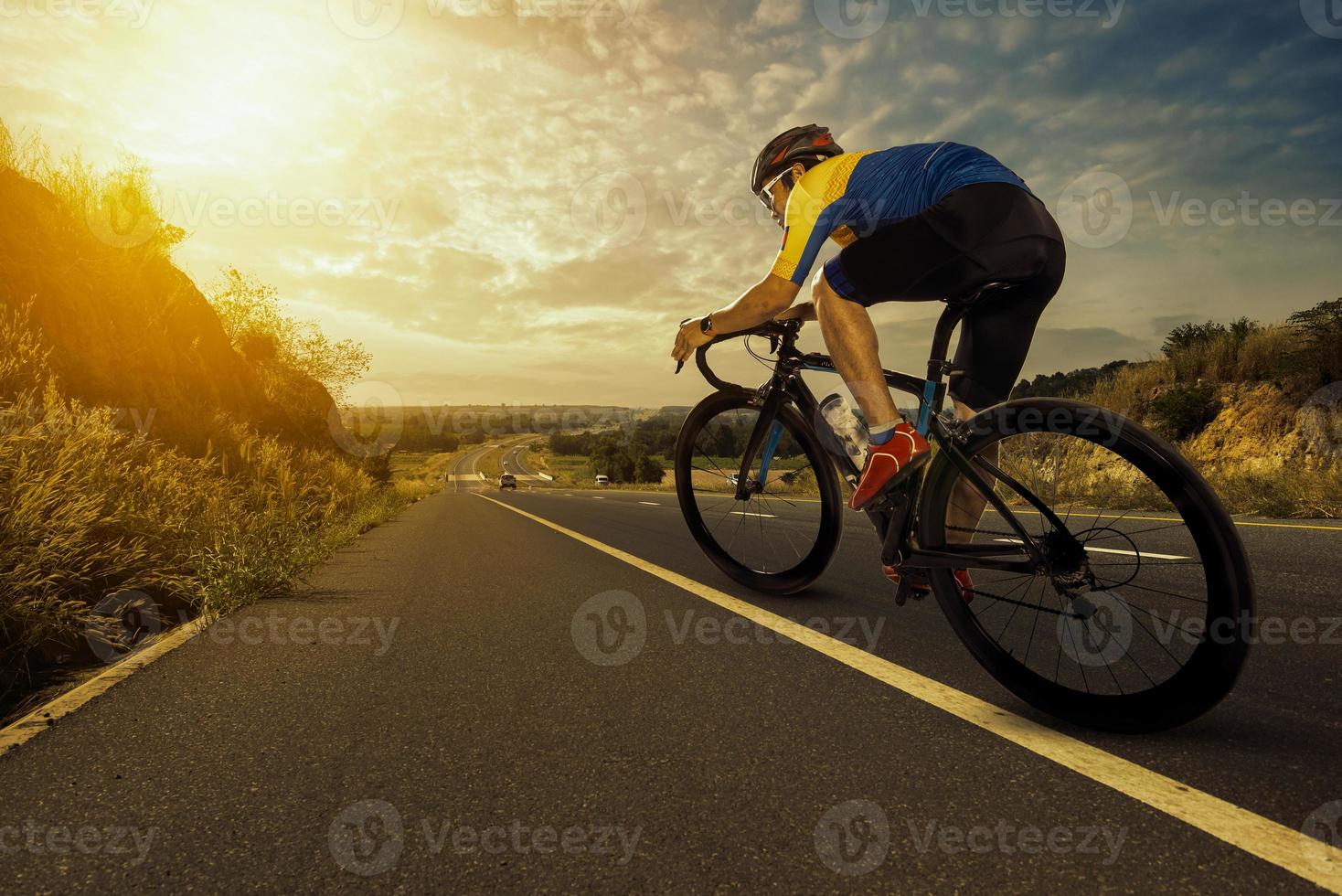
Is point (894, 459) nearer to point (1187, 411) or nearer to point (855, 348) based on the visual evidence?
point (855, 348)

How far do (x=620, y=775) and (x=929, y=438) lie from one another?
1727 mm

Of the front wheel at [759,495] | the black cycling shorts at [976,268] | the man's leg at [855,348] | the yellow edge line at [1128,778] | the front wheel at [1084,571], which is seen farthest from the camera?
the front wheel at [759,495]

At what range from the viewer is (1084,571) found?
6.98ft

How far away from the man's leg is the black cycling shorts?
0.18 feet

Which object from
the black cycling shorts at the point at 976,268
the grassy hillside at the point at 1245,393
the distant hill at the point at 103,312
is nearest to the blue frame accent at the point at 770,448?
the black cycling shorts at the point at 976,268

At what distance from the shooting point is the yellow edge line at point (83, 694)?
2.03 metres

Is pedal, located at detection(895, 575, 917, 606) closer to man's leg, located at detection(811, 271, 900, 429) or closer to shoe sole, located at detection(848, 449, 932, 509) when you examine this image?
shoe sole, located at detection(848, 449, 932, 509)

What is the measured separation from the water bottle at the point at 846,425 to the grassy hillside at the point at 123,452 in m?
3.46

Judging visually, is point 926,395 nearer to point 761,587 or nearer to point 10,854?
point 761,587

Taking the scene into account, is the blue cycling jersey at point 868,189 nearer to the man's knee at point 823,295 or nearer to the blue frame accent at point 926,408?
the man's knee at point 823,295

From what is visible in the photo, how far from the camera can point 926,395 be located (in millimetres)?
2684

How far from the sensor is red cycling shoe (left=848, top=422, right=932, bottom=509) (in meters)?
2.55

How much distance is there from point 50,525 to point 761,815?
3918 mm

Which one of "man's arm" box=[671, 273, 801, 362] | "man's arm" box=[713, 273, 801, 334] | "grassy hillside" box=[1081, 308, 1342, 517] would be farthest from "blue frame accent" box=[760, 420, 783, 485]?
"grassy hillside" box=[1081, 308, 1342, 517]
